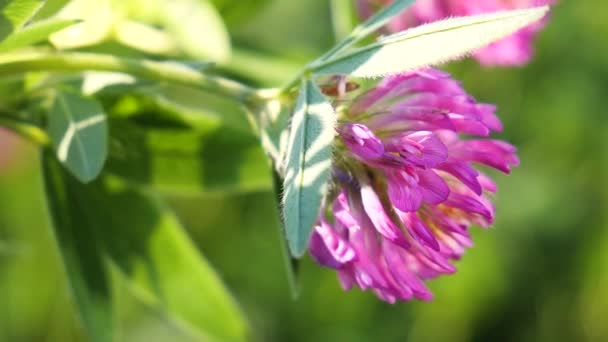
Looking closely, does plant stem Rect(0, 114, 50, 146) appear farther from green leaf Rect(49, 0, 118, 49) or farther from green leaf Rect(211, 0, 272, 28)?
green leaf Rect(211, 0, 272, 28)

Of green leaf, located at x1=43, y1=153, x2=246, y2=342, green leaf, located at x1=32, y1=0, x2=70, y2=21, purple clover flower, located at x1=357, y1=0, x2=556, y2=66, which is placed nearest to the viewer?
green leaf, located at x1=32, y1=0, x2=70, y2=21

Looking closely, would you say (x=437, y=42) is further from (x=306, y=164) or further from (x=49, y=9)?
(x=49, y=9)

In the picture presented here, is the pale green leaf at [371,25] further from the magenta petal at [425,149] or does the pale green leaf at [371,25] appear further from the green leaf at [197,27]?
the green leaf at [197,27]

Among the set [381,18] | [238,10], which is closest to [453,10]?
[238,10]

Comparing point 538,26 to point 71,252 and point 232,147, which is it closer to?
point 232,147

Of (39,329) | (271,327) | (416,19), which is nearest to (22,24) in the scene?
(416,19)

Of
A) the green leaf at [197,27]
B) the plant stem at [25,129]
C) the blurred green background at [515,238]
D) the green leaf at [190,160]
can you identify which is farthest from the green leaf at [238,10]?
the blurred green background at [515,238]

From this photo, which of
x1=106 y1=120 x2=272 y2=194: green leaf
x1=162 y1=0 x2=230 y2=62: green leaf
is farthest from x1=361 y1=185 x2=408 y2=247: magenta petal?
x1=162 y1=0 x2=230 y2=62: green leaf
